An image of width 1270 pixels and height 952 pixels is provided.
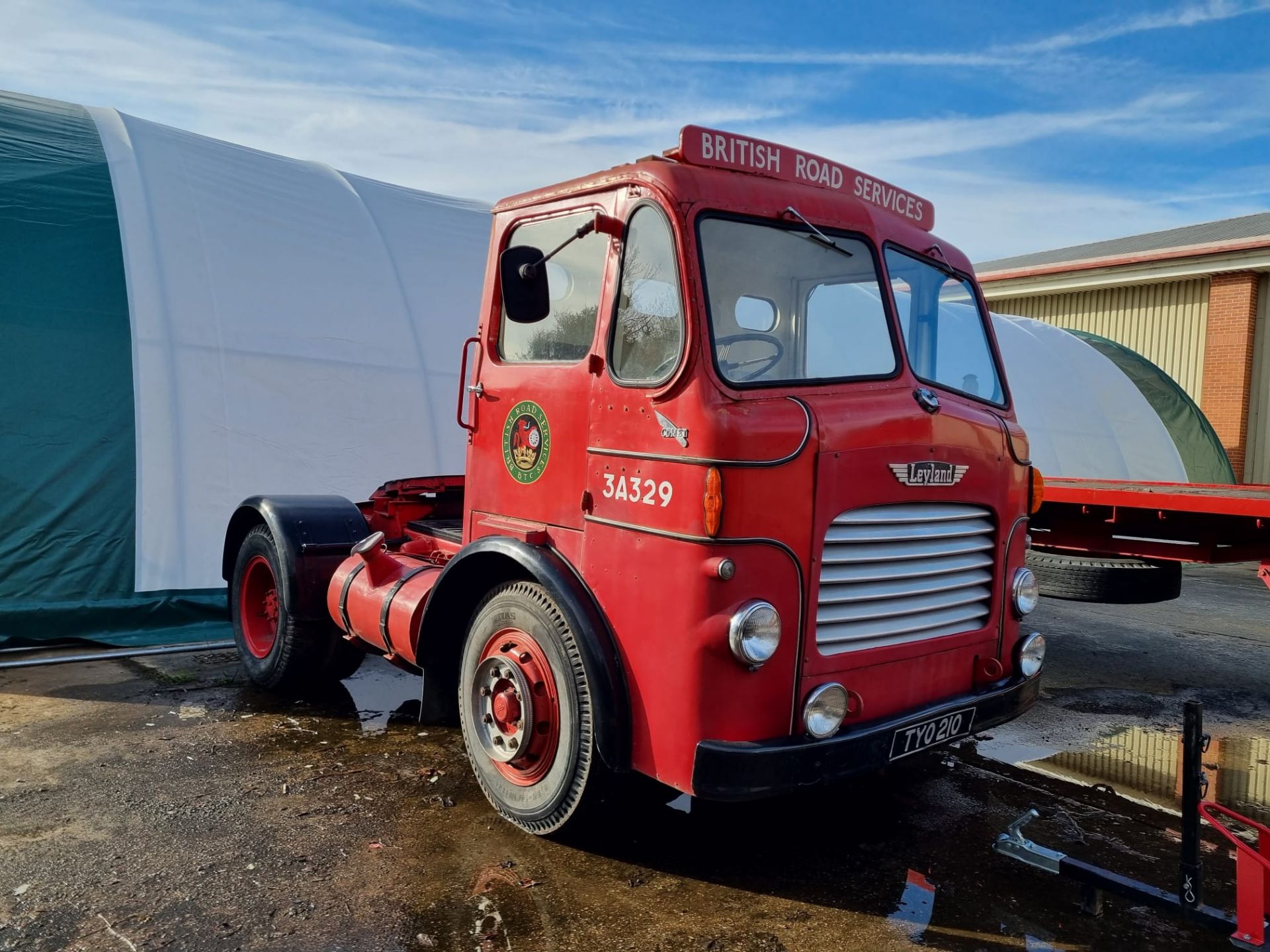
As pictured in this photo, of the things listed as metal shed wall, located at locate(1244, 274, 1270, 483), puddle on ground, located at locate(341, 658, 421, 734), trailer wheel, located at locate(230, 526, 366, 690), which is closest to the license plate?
puddle on ground, located at locate(341, 658, 421, 734)

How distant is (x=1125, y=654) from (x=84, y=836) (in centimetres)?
777

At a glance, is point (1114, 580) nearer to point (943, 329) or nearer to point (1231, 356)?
point (943, 329)

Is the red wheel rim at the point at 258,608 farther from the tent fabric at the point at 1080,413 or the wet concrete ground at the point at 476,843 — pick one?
the tent fabric at the point at 1080,413

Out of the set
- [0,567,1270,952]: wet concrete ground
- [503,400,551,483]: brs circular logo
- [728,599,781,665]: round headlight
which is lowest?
[0,567,1270,952]: wet concrete ground

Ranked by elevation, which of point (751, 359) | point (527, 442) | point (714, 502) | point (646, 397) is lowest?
point (714, 502)

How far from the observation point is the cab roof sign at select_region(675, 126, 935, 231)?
3.88 m

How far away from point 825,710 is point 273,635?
14.3 feet

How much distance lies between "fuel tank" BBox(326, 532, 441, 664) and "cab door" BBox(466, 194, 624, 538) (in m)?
0.46

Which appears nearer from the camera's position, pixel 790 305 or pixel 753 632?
pixel 753 632

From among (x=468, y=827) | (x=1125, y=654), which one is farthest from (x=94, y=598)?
(x=1125, y=654)

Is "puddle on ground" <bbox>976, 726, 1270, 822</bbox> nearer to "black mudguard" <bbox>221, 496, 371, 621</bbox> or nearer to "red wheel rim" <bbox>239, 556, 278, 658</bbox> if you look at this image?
"black mudguard" <bbox>221, 496, 371, 621</bbox>

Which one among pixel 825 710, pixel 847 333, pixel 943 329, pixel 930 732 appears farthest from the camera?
pixel 943 329

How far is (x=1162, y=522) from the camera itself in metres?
6.25

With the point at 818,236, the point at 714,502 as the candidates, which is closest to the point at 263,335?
the point at 818,236
